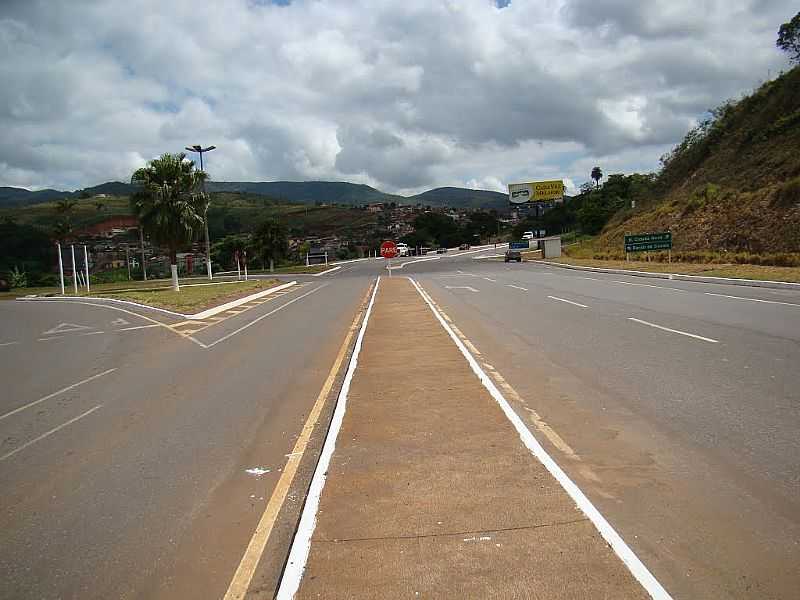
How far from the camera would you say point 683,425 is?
652 cm

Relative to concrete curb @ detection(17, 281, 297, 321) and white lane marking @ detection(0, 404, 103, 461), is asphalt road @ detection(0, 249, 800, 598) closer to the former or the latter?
white lane marking @ detection(0, 404, 103, 461)

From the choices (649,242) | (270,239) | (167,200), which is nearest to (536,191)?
(270,239)

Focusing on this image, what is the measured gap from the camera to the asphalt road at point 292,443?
4.04 metres

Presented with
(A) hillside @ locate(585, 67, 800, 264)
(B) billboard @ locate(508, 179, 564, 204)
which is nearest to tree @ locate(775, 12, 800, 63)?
(A) hillside @ locate(585, 67, 800, 264)

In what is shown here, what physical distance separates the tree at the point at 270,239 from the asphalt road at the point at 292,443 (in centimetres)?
5683

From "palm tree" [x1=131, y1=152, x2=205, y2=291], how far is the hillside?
105 ft

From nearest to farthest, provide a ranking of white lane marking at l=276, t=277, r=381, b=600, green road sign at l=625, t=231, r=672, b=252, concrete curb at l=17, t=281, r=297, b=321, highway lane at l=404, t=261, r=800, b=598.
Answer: white lane marking at l=276, t=277, r=381, b=600
highway lane at l=404, t=261, r=800, b=598
concrete curb at l=17, t=281, r=297, b=321
green road sign at l=625, t=231, r=672, b=252

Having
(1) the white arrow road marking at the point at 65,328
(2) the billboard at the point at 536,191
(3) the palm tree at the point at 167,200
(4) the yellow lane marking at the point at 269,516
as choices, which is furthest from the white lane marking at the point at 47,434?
(2) the billboard at the point at 536,191

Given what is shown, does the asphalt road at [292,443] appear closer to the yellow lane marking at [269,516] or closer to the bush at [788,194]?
the yellow lane marking at [269,516]

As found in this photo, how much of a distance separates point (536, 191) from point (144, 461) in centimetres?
9980

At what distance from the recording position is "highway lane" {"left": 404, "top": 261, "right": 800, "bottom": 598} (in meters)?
3.96

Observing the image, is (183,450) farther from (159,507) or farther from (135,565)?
(135,565)

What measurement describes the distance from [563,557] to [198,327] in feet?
52.7

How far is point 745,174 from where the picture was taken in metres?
47.9
